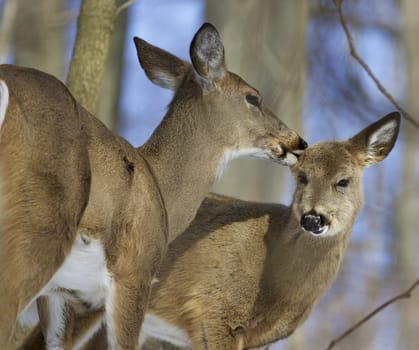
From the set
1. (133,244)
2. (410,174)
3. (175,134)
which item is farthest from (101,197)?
(410,174)

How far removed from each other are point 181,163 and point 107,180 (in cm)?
119

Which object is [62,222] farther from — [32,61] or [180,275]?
[32,61]

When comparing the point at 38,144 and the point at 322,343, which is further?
the point at 322,343

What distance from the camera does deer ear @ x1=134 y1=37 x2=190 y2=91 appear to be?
7617 mm

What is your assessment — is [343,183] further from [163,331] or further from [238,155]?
[163,331]

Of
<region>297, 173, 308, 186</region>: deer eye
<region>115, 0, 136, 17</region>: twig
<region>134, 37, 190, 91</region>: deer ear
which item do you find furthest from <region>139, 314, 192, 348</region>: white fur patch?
<region>115, 0, 136, 17</region>: twig

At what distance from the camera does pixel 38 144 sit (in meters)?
5.34

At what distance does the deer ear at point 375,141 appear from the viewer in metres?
7.88

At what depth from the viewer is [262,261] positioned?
305 inches

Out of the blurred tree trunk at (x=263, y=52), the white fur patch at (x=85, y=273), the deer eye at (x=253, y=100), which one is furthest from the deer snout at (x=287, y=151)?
the blurred tree trunk at (x=263, y=52)

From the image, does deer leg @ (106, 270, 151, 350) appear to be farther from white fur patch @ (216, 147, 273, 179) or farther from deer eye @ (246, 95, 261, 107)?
deer eye @ (246, 95, 261, 107)

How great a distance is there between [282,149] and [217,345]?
1.38 meters

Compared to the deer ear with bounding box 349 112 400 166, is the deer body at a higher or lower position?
lower

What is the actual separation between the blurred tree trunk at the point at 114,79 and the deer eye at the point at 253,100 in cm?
469
